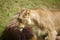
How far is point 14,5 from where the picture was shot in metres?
3.97

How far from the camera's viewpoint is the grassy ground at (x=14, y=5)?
147 inches

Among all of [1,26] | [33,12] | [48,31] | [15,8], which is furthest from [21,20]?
[15,8]

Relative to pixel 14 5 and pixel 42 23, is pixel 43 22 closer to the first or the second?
pixel 42 23

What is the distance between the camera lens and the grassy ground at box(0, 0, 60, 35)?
373cm

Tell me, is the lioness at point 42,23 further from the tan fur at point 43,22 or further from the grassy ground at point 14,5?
the grassy ground at point 14,5

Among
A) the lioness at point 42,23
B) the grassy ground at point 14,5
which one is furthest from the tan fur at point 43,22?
the grassy ground at point 14,5

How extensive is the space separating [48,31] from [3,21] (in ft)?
3.55

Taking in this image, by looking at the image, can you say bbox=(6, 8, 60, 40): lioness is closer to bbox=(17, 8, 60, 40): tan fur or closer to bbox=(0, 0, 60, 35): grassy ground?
bbox=(17, 8, 60, 40): tan fur

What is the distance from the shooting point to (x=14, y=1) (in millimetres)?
4043

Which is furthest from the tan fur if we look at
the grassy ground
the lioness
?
the grassy ground

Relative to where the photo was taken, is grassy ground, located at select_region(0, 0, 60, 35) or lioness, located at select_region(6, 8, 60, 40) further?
grassy ground, located at select_region(0, 0, 60, 35)

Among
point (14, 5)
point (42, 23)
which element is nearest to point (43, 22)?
point (42, 23)

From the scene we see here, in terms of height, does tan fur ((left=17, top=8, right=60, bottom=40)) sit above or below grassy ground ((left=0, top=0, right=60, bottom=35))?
below

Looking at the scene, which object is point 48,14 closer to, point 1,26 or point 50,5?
point 1,26
